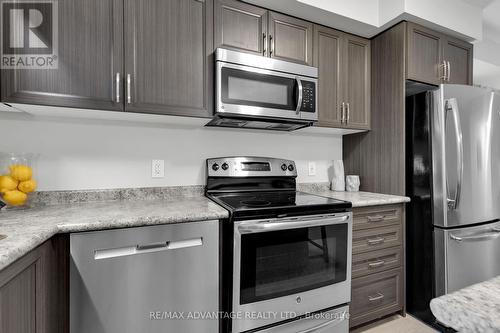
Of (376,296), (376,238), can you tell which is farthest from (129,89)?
(376,296)

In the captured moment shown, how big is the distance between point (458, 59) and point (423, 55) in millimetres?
485

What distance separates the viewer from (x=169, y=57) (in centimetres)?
148

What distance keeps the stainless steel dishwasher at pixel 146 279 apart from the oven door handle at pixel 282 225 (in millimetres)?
163

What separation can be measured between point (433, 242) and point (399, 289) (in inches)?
17.4

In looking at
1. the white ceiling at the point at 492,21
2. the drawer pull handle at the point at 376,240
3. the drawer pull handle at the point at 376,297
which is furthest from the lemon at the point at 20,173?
the white ceiling at the point at 492,21

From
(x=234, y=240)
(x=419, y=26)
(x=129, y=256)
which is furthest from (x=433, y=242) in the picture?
(x=129, y=256)

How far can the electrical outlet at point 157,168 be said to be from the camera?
175cm

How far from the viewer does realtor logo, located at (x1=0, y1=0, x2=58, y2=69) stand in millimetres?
1151

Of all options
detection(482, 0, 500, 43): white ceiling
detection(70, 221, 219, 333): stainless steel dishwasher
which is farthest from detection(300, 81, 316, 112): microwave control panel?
detection(482, 0, 500, 43): white ceiling

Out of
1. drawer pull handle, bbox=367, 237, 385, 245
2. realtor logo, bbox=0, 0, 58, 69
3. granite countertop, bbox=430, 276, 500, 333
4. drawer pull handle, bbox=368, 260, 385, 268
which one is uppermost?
realtor logo, bbox=0, 0, 58, 69

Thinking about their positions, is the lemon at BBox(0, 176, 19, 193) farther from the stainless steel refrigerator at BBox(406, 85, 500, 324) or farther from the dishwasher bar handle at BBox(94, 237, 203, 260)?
the stainless steel refrigerator at BBox(406, 85, 500, 324)

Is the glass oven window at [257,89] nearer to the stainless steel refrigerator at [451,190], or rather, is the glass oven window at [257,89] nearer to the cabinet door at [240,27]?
the cabinet door at [240,27]

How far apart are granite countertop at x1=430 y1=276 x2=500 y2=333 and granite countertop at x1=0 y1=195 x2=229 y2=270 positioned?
97cm

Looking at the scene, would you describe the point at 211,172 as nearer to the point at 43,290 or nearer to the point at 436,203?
the point at 43,290
